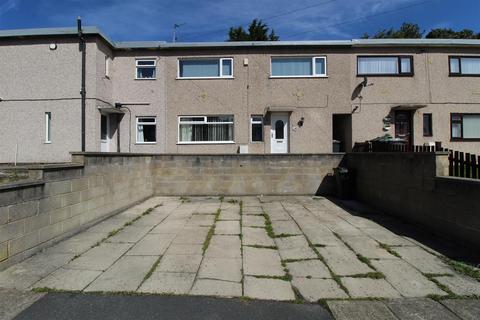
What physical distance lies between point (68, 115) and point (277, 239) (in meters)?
11.4

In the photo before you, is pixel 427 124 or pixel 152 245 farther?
pixel 427 124

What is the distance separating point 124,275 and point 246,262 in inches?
64.7

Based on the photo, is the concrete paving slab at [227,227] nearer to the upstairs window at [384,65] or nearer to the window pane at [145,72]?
the window pane at [145,72]

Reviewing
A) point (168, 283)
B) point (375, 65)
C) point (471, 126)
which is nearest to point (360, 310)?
point (168, 283)

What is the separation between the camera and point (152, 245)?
5902 millimetres

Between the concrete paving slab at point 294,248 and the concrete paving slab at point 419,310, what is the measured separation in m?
1.72

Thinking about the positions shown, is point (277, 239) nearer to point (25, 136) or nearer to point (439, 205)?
point (439, 205)

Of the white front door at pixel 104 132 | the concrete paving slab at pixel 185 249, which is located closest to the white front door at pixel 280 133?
the white front door at pixel 104 132

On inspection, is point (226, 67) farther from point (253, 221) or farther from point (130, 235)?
point (130, 235)

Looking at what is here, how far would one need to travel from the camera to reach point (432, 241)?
6.26m

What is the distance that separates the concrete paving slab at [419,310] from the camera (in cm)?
343

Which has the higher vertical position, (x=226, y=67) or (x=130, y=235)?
(x=226, y=67)

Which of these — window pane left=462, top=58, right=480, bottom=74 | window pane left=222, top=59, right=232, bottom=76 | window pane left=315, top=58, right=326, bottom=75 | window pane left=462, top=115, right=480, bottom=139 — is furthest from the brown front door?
window pane left=222, top=59, right=232, bottom=76

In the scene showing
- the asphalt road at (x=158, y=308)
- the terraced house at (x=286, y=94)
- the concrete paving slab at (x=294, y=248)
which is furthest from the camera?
the terraced house at (x=286, y=94)
